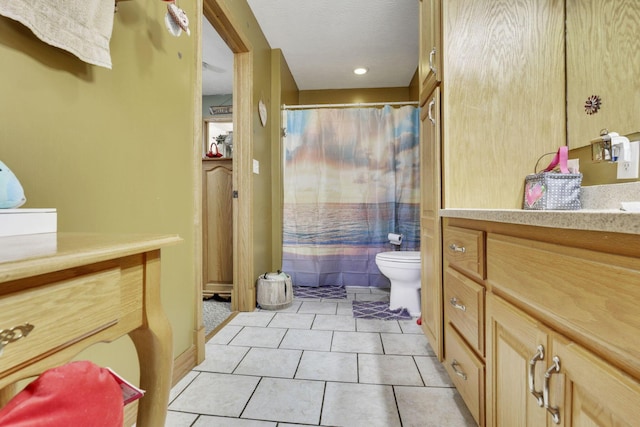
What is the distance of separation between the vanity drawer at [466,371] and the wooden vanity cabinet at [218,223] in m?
1.85

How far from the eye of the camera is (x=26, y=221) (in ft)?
2.06

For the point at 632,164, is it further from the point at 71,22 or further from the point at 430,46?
the point at 71,22

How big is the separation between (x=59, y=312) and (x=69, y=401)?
126 mm

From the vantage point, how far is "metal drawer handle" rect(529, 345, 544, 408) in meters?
0.66

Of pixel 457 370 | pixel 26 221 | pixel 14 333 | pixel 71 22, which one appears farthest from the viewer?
pixel 457 370

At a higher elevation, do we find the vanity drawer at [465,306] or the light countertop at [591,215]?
the light countertop at [591,215]

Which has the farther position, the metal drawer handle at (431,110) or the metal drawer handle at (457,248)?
the metal drawer handle at (431,110)

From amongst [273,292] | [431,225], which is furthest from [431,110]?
[273,292]

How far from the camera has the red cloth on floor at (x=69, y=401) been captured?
36cm

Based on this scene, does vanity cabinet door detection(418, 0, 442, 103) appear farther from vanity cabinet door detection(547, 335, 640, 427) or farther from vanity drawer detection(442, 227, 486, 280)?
vanity cabinet door detection(547, 335, 640, 427)

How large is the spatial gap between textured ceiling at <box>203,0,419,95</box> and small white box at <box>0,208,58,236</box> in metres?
2.39

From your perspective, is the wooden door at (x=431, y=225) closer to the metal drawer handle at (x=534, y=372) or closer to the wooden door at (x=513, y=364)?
the wooden door at (x=513, y=364)

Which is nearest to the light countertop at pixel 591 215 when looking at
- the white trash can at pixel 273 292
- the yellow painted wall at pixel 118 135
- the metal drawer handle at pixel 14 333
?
the metal drawer handle at pixel 14 333

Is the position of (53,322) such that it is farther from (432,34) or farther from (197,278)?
(432,34)
